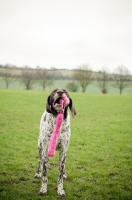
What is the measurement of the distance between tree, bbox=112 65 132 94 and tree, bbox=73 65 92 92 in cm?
1145

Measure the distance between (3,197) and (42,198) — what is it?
940mm

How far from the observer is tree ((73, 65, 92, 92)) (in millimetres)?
80812

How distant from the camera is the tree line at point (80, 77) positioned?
81.6 m

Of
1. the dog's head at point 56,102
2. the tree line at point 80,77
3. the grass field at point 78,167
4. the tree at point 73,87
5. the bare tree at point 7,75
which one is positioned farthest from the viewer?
the bare tree at point 7,75

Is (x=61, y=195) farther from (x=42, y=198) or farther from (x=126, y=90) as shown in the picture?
(x=126, y=90)

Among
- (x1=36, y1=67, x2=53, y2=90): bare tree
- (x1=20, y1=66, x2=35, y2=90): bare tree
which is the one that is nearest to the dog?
(x1=20, y1=66, x2=35, y2=90): bare tree

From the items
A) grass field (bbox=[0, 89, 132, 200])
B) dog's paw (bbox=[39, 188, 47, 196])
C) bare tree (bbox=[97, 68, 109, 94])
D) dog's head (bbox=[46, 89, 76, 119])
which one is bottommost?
grass field (bbox=[0, 89, 132, 200])

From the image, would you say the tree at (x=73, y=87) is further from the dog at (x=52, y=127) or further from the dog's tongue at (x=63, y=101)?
the dog's tongue at (x=63, y=101)

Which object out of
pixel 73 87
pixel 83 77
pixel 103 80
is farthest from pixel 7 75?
pixel 103 80

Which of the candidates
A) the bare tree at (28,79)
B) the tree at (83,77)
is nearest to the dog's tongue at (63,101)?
the tree at (83,77)

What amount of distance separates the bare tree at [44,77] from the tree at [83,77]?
1218 centimetres

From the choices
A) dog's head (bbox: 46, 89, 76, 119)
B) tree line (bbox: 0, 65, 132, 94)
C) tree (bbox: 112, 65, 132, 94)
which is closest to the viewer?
dog's head (bbox: 46, 89, 76, 119)

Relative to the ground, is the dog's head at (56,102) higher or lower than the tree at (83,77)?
lower

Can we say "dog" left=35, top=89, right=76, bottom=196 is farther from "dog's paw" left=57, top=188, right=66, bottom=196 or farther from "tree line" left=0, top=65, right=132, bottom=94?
"tree line" left=0, top=65, right=132, bottom=94
